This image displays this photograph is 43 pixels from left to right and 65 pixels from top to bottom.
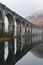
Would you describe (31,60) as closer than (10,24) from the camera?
Yes

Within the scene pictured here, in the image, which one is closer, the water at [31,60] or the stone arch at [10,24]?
the water at [31,60]

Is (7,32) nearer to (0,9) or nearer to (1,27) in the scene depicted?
(1,27)

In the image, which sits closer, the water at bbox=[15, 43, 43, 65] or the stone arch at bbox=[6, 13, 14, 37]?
the water at bbox=[15, 43, 43, 65]

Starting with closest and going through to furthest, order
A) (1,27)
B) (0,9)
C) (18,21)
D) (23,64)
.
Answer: (23,64) < (0,9) < (1,27) < (18,21)

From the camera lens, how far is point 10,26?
233 feet

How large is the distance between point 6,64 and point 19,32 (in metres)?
70.9

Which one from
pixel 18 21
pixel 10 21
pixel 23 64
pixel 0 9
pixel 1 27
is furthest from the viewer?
pixel 18 21

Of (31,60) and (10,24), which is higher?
(10,24)

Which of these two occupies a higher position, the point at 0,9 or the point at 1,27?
the point at 0,9

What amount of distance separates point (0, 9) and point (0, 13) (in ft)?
7.30

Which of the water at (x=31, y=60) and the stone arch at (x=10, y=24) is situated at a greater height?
the stone arch at (x=10, y=24)

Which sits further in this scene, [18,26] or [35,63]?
[18,26]

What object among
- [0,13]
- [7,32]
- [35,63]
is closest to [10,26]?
[7,32]

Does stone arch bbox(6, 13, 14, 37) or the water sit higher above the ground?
stone arch bbox(6, 13, 14, 37)
